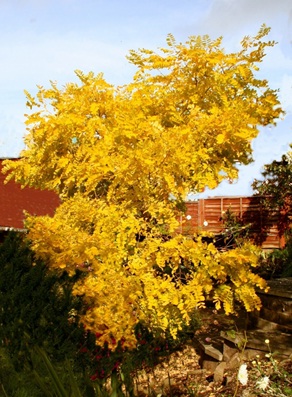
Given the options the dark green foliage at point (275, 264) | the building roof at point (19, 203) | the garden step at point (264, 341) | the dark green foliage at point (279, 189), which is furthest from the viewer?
the dark green foliage at point (279, 189)

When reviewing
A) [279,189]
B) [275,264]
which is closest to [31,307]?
[275,264]

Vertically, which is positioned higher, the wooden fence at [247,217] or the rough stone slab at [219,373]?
the wooden fence at [247,217]

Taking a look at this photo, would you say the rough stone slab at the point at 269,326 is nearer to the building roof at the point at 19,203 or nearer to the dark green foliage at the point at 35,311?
the dark green foliage at the point at 35,311

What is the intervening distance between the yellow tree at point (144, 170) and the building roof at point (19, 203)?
6.89 meters

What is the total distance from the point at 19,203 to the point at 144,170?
410 inches

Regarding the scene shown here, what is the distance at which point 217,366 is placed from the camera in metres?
8.34

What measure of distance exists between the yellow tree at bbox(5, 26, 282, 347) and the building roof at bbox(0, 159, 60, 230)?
6.89 meters

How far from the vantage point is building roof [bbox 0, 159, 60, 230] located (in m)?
16.6

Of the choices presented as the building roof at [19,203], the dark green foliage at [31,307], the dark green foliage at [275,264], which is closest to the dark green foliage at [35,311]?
the dark green foliage at [31,307]

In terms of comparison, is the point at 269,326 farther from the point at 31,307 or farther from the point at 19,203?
the point at 19,203

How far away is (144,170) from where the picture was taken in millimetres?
7844

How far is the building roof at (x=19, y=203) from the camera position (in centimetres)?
A: 1658

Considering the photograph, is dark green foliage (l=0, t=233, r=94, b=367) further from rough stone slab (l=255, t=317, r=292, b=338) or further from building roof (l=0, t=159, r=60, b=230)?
building roof (l=0, t=159, r=60, b=230)

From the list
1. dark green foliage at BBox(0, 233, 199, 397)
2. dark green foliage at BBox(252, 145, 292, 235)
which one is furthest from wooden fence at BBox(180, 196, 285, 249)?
dark green foliage at BBox(0, 233, 199, 397)
